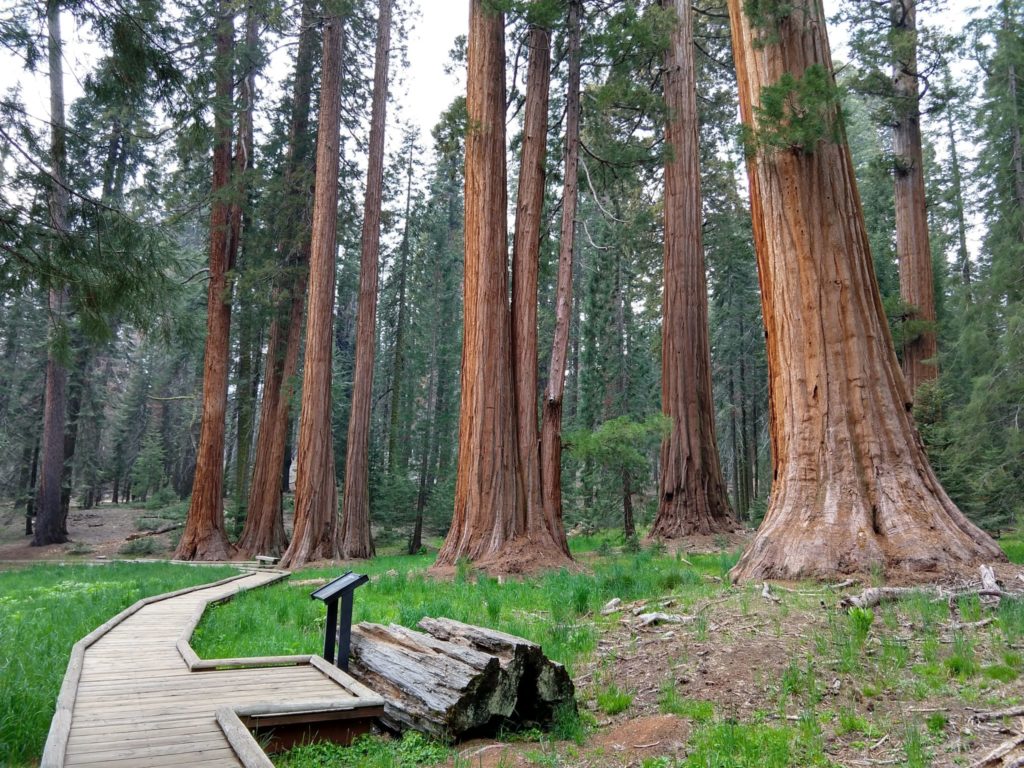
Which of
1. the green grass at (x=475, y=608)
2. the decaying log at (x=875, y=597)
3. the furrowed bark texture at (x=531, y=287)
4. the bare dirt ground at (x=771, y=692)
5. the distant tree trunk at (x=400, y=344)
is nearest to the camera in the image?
the bare dirt ground at (x=771, y=692)

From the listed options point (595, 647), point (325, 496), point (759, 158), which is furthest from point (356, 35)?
point (595, 647)

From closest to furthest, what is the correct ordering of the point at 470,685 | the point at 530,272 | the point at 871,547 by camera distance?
the point at 470,685 → the point at 871,547 → the point at 530,272

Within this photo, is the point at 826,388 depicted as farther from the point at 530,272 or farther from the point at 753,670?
the point at 530,272

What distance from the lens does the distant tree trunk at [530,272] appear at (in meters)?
10.5

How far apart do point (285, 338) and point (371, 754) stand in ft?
58.0

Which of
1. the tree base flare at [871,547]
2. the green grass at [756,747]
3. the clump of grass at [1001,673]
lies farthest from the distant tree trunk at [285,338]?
the clump of grass at [1001,673]

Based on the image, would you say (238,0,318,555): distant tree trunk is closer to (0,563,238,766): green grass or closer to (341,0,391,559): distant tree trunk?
(341,0,391,559): distant tree trunk

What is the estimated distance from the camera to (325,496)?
16.5 meters

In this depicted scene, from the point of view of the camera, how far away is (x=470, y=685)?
147 inches

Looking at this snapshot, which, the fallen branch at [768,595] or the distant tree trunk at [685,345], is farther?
the distant tree trunk at [685,345]

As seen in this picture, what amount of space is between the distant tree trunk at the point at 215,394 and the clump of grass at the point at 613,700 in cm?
1561

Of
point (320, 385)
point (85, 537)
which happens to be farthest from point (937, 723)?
point (85, 537)

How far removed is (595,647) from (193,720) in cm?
283

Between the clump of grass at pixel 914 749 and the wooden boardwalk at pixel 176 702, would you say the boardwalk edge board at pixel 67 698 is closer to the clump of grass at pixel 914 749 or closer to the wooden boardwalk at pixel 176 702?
the wooden boardwalk at pixel 176 702
